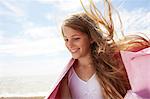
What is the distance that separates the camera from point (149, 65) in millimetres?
1070

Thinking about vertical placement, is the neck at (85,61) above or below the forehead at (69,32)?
below

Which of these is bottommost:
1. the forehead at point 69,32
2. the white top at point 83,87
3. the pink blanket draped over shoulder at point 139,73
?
the white top at point 83,87

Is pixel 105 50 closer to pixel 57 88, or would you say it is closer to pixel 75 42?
pixel 75 42

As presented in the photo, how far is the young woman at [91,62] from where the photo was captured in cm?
129

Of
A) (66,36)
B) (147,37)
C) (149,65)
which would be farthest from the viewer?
(66,36)

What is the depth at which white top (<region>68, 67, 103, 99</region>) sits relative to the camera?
4.47 ft

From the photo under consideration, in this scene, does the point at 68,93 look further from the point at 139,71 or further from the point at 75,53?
the point at 139,71

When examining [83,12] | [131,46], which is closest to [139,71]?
[131,46]

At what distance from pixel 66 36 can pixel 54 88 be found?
8.0 inches

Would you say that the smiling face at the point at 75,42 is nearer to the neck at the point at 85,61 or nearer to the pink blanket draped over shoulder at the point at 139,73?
the neck at the point at 85,61

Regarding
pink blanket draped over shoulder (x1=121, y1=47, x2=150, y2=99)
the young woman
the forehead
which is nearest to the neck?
the young woman

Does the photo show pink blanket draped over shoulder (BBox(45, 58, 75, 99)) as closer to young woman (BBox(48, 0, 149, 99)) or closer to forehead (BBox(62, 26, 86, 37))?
young woman (BBox(48, 0, 149, 99))

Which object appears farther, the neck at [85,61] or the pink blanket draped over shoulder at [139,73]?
the neck at [85,61]

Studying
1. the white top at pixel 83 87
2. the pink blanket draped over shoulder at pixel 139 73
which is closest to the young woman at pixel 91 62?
the white top at pixel 83 87
